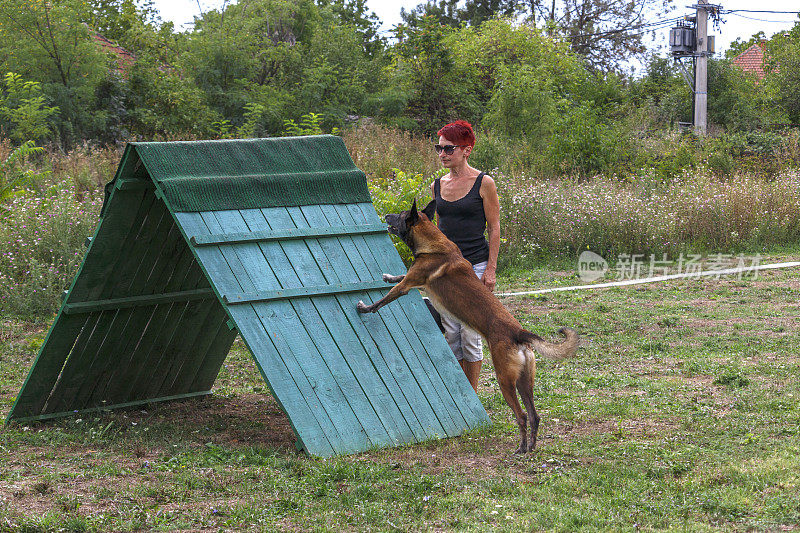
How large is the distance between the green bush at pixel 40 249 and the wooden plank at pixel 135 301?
4292 mm

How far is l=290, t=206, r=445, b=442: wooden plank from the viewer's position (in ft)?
17.2

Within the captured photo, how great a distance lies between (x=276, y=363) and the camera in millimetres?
4918

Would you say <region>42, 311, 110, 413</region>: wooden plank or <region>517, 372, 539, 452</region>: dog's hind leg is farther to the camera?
<region>42, 311, 110, 413</region>: wooden plank

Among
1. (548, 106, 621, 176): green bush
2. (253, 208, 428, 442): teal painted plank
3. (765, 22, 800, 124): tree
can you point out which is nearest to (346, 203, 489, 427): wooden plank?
Result: (253, 208, 428, 442): teal painted plank

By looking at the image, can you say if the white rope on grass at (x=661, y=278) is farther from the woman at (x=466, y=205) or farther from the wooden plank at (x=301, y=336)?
the wooden plank at (x=301, y=336)

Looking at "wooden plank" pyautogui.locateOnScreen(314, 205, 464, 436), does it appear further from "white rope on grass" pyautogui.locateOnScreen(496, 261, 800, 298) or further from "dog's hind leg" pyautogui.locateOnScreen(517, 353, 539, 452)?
"white rope on grass" pyautogui.locateOnScreen(496, 261, 800, 298)

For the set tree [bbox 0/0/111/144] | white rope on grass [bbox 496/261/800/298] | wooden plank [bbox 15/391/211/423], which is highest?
tree [bbox 0/0/111/144]

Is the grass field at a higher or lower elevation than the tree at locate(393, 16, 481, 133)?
lower

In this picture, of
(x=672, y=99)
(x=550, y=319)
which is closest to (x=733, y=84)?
(x=672, y=99)

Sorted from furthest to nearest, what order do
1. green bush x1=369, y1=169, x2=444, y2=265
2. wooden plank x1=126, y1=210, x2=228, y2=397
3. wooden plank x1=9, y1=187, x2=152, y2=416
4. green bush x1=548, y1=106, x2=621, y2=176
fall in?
green bush x1=548, y1=106, x2=621, y2=176, green bush x1=369, y1=169, x2=444, y2=265, wooden plank x1=126, y1=210, x2=228, y2=397, wooden plank x1=9, y1=187, x2=152, y2=416

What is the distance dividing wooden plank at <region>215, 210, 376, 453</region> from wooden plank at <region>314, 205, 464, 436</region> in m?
0.38

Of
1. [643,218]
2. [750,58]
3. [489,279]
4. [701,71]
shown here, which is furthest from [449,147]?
[750,58]

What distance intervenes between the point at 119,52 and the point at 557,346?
2220 centimetres

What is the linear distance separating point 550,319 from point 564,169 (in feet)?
26.6
